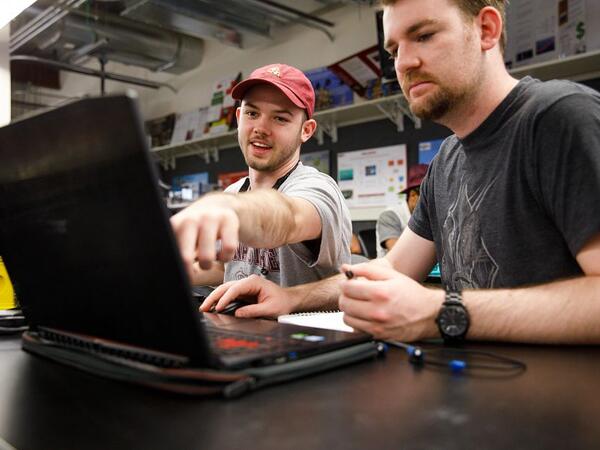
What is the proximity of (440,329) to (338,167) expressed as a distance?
3288 millimetres

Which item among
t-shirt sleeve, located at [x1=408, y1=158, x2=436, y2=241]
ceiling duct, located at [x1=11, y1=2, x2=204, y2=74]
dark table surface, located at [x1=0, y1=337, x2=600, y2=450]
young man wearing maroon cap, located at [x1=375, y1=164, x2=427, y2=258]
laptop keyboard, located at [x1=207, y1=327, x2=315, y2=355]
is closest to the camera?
dark table surface, located at [x1=0, y1=337, x2=600, y2=450]

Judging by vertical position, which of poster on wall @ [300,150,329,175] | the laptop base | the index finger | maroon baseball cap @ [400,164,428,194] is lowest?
the index finger

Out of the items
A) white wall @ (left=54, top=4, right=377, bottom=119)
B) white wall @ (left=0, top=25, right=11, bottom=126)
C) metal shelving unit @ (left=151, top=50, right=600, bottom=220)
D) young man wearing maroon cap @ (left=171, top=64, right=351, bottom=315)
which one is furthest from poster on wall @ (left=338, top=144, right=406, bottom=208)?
white wall @ (left=0, top=25, right=11, bottom=126)

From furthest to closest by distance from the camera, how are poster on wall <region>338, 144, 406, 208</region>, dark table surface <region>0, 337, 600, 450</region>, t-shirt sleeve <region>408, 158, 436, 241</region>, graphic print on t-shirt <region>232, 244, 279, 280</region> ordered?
poster on wall <region>338, 144, 406, 208</region> < graphic print on t-shirt <region>232, 244, 279, 280</region> < t-shirt sleeve <region>408, 158, 436, 241</region> < dark table surface <region>0, 337, 600, 450</region>

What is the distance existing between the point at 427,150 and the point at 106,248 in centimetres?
313

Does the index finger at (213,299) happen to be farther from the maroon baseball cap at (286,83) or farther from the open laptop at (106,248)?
the maroon baseball cap at (286,83)

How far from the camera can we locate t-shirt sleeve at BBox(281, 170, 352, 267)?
44.1 inches

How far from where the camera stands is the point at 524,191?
0.96 meters

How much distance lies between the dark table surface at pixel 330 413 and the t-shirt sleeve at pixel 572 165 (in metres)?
0.29

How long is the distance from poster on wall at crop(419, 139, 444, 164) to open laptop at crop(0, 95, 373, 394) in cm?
290

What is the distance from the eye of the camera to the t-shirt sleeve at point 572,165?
79 centimetres

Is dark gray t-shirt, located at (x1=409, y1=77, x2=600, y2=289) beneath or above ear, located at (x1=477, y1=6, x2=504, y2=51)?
beneath

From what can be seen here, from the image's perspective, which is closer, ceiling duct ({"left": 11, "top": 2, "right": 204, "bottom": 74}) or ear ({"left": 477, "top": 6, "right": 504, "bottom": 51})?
ear ({"left": 477, "top": 6, "right": 504, "bottom": 51})

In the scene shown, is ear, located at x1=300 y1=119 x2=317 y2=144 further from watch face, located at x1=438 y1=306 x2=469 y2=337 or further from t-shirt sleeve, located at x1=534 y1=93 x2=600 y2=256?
watch face, located at x1=438 y1=306 x2=469 y2=337
